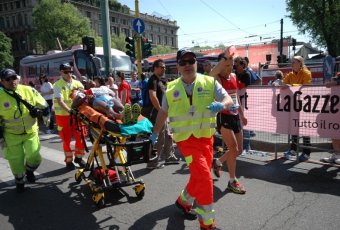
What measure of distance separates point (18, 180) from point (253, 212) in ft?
12.1

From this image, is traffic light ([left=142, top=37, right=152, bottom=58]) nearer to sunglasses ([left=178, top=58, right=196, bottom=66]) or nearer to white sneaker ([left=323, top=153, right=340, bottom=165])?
white sneaker ([left=323, top=153, right=340, bottom=165])

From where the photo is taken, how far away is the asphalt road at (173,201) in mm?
3387

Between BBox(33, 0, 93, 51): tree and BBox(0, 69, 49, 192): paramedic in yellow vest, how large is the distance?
46.2 m

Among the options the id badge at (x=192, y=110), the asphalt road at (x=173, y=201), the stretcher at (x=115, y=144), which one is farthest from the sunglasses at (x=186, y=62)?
the asphalt road at (x=173, y=201)

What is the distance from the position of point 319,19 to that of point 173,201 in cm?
3115

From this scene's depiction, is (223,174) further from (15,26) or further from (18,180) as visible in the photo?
(15,26)

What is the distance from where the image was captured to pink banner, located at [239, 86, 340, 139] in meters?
4.91

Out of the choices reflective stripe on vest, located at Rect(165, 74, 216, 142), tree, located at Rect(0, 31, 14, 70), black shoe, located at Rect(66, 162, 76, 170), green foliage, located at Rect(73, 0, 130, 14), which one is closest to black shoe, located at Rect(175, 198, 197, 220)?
reflective stripe on vest, located at Rect(165, 74, 216, 142)

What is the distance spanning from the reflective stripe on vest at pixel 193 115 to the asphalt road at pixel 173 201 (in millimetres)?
1124

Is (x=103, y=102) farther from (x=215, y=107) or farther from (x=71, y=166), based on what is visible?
(x=71, y=166)

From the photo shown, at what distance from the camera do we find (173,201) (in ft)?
13.1

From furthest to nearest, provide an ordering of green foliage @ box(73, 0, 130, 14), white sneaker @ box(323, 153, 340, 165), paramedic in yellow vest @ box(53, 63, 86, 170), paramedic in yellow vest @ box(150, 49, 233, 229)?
green foliage @ box(73, 0, 130, 14) → paramedic in yellow vest @ box(53, 63, 86, 170) → white sneaker @ box(323, 153, 340, 165) → paramedic in yellow vest @ box(150, 49, 233, 229)

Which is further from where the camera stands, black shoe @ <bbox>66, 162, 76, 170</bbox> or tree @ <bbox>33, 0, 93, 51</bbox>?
tree @ <bbox>33, 0, 93, 51</bbox>

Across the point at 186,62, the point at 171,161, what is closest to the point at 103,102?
the point at 186,62
